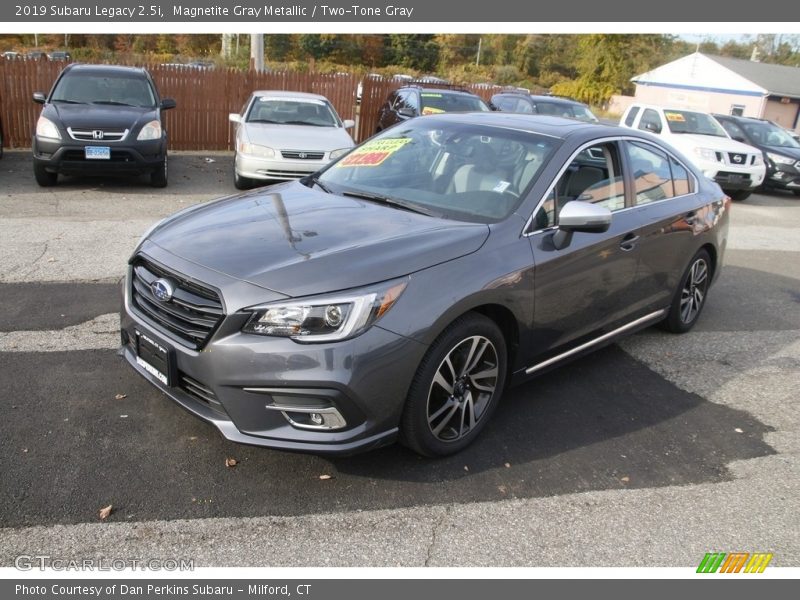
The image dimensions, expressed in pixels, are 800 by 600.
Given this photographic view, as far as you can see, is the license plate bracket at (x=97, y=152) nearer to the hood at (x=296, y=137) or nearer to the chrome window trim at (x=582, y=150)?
the hood at (x=296, y=137)

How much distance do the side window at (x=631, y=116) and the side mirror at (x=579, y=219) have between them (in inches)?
527

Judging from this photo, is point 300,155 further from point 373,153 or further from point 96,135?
point 373,153

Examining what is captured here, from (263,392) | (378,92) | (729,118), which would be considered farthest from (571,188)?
(729,118)

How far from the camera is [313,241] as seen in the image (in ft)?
11.0

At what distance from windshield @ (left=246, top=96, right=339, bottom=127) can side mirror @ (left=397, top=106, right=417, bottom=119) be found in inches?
85.7

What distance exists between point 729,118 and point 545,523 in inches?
671

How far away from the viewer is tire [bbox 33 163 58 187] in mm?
10000

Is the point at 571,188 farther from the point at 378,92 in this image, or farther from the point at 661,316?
the point at 378,92

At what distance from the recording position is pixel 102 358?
4469 mm

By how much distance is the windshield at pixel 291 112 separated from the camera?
37.6 feet

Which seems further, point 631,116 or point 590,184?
point 631,116

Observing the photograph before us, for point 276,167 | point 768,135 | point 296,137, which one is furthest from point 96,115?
point 768,135

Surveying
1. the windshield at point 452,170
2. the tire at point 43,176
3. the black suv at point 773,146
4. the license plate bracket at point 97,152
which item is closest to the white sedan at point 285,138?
the license plate bracket at point 97,152

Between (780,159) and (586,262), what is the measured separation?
14.3 metres
